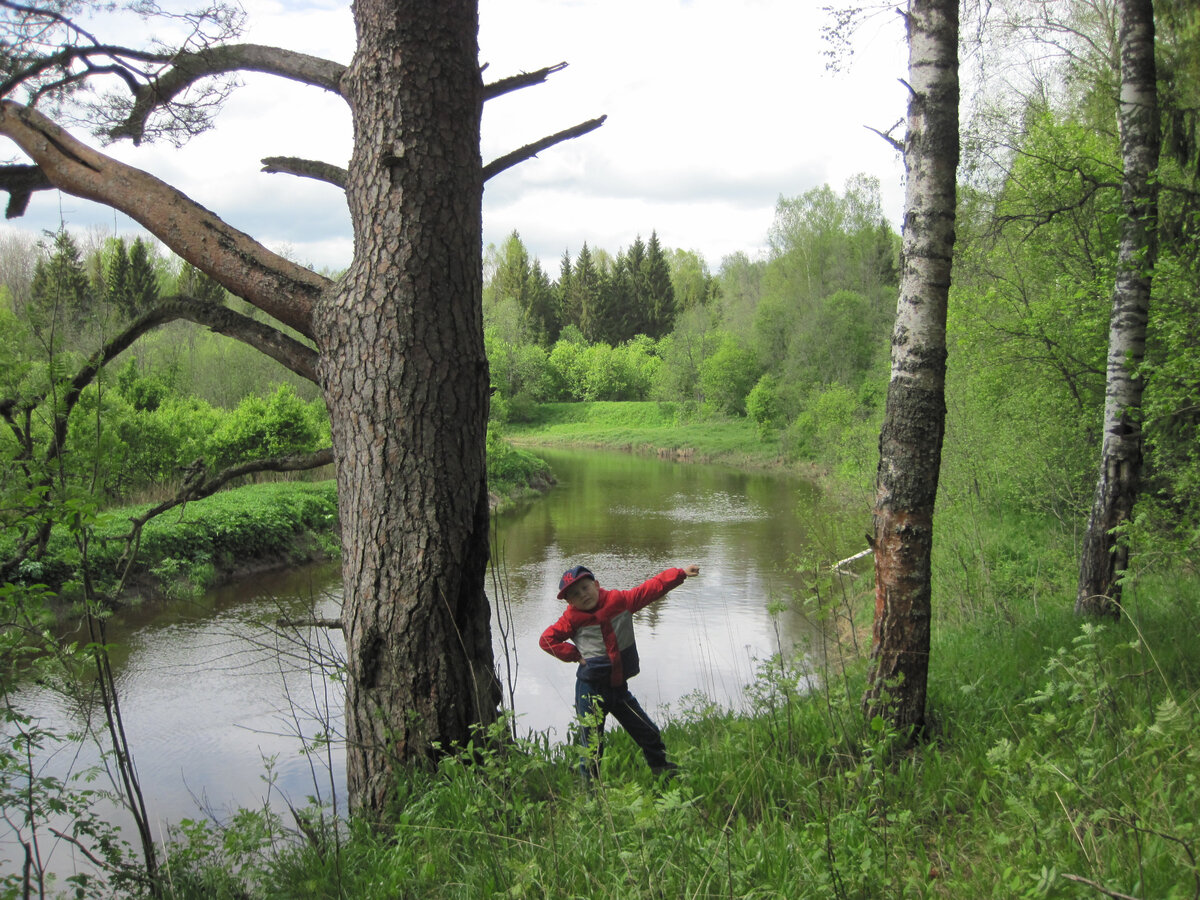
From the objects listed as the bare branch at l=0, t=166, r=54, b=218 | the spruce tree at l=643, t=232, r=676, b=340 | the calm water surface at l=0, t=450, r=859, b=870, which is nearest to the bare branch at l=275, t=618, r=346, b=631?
the calm water surface at l=0, t=450, r=859, b=870

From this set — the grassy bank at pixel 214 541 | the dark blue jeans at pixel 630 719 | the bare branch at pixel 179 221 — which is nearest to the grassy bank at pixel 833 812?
the dark blue jeans at pixel 630 719

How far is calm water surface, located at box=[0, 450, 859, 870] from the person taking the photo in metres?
6.94

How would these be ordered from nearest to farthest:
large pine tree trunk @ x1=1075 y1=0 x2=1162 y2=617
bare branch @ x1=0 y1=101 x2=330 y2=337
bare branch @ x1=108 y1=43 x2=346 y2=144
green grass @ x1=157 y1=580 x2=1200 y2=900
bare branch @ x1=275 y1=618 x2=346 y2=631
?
green grass @ x1=157 y1=580 x2=1200 y2=900
bare branch @ x1=275 y1=618 x2=346 y2=631
bare branch @ x1=0 y1=101 x2=330 y2=337
bare branch @ x1=108 y1=43 x2=346 y2=144
large pine tree trunk @ x1=1075 y1=0 x2=1162 y2=617

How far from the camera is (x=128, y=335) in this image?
3.71 meters

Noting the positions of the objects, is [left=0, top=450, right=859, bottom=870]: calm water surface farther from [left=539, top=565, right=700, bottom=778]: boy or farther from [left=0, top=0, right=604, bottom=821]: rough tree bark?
[left=539, top=565, right=700, bottom=778]: boy

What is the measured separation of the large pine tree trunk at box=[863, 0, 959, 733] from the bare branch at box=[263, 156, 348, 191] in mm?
2601

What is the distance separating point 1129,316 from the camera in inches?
228

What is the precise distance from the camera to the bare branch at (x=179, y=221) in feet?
11.8

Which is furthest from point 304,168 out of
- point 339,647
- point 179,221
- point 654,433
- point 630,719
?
point 654,433

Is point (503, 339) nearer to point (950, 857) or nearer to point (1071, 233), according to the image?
point (1071, 233)

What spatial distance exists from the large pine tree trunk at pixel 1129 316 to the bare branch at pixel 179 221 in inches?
209

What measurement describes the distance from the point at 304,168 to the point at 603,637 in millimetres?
2719

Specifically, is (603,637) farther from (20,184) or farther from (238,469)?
(20,184)

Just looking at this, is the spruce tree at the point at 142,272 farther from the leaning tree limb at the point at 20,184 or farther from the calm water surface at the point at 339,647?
the leaning tree limb at the point at 20,184
